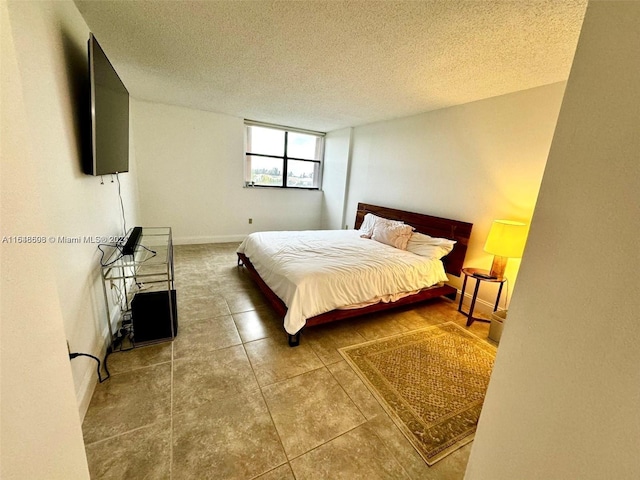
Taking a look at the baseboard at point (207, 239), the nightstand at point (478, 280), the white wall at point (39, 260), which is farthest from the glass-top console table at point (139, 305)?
the nightstand at point (478, 280)

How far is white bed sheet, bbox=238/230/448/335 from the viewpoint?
2146 millimetres

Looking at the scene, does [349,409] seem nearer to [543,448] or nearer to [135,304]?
[543,448]

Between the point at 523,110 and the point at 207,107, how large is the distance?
4183 millimetres

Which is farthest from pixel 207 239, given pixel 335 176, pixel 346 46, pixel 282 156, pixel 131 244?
pixel 346 46

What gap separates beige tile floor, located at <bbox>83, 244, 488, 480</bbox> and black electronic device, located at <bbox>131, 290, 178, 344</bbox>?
0.32 ft

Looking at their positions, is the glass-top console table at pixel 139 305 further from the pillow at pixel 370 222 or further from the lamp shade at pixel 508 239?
the lamp shade at pixel 508 239

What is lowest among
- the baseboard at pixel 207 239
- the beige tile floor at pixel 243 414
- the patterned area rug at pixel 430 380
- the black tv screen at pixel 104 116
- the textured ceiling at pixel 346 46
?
the beige tile floor at pixel 243 414

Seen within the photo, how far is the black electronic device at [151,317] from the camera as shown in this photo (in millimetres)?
2012

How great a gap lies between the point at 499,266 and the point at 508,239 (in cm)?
40

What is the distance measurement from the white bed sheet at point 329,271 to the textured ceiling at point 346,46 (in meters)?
Result: 1.77

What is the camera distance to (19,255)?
604 millimetres

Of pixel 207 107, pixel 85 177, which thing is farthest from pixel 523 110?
pixel 207 107

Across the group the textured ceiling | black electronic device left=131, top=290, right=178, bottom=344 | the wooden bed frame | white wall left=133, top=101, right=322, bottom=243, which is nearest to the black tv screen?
the textured ceiling

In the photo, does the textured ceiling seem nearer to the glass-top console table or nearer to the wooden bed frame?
the wooden bed frame
